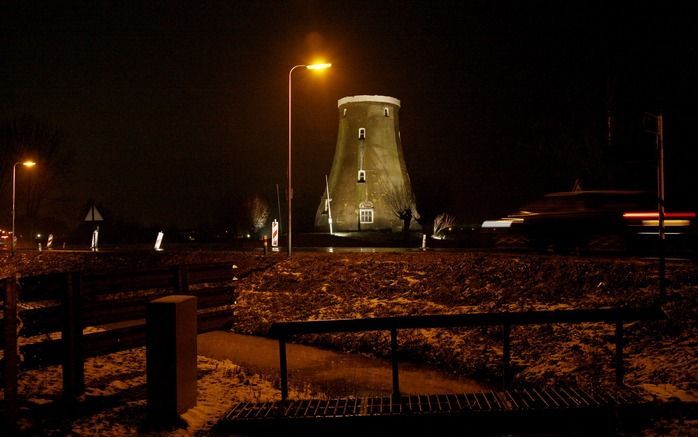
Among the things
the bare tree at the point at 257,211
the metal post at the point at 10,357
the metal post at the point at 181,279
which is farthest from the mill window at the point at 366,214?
the metal post at the point at 10,357

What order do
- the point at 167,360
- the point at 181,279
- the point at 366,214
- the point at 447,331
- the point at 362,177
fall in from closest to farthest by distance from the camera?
the point at 167,360 < the point at 181,279 < the point at 447,331 < the point at 366,214 < the point at 362,177

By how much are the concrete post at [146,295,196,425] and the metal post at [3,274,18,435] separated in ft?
4.31

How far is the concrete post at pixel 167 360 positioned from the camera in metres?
6.37

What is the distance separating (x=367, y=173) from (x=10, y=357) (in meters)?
56.5

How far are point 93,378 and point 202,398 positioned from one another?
1.96 metres

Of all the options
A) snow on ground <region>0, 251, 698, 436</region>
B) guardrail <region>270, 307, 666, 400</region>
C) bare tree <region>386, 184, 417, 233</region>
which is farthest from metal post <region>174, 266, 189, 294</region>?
bare tree <region>386, 184, 417, 233</region>

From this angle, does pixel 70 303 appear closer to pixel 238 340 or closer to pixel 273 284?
pixel 238 340

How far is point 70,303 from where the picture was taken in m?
7.44

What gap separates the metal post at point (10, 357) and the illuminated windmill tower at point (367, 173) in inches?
2101

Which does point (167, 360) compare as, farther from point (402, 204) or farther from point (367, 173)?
point (402, 204)

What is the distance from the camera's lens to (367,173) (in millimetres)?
61969

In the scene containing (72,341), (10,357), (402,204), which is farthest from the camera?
(402,204)

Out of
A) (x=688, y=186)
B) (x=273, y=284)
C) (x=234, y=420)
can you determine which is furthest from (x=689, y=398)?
(x=688, y=186)

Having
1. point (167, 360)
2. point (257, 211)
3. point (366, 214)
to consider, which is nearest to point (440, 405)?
point (167, 360)
